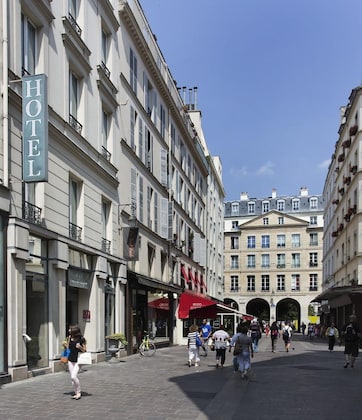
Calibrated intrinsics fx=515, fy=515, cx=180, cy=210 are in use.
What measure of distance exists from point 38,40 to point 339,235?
3547 centimetres

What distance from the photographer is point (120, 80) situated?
21.9 metres

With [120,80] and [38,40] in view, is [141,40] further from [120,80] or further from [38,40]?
[38,40]

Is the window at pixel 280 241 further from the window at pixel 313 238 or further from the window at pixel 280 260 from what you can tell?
the window at pixel 313 238

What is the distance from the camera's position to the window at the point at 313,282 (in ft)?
256

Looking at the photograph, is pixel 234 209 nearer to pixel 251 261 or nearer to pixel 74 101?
pixel 251 261

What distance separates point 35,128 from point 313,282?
70.8 m

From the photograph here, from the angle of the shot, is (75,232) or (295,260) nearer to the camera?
(75,232)

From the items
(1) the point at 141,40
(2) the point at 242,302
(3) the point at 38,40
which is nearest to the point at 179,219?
(1) the point at 141,40

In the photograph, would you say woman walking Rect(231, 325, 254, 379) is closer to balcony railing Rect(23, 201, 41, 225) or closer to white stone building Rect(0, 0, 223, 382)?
white stone building Rect(0, 0, 223, 382)

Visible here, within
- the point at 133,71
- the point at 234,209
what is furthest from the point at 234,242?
the point at 133,71

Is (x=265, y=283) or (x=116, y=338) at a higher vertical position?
(x=116, y=338)

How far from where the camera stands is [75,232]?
16.6 metres

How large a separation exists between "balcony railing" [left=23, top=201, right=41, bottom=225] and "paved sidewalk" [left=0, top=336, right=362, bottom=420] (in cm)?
398

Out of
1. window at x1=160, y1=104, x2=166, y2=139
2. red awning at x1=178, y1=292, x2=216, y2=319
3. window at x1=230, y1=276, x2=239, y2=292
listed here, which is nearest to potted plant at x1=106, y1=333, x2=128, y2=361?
red awning at x1=178, y1=292, x2=216, y2=319
